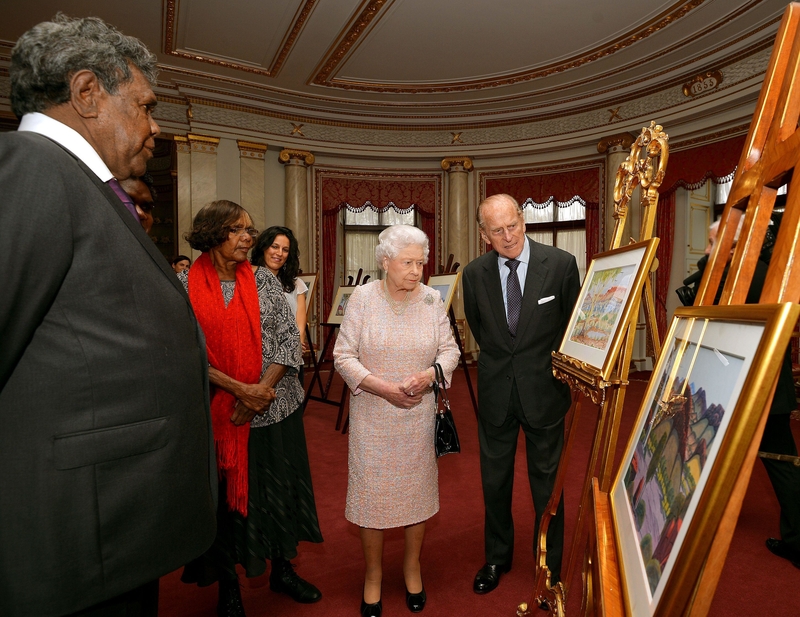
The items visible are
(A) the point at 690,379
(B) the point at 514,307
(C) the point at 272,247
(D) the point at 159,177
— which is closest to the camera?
(A) the point at 690,379

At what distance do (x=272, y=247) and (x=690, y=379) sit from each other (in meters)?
3.17

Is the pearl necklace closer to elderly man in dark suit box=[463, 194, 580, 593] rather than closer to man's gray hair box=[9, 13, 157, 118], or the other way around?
elderly man in dark suit box=[463, 194, 580, 593]

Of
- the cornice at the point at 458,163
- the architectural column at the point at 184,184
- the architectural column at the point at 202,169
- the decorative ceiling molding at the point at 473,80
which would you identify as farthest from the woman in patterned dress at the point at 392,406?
the cornice at the point at 458,163

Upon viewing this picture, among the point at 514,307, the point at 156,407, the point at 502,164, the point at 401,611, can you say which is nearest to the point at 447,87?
the point at 502,164

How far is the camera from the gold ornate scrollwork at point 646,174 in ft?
5.20

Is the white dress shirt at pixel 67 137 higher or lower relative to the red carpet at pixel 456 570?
higher

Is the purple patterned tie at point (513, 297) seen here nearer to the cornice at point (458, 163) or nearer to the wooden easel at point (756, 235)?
the wooden easel at point (756, 235)

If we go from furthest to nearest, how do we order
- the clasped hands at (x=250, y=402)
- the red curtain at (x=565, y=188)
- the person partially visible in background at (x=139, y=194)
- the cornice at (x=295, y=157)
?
the cornice at (x=295, y=157) < the red curtain at (x=565, y=188) < the clasped hands at (x=250, y=402) < the person partially visible in background at (x=139, y=194)

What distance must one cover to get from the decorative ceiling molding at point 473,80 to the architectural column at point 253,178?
146cm

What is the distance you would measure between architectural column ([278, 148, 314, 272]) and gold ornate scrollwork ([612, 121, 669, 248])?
7.24 meters

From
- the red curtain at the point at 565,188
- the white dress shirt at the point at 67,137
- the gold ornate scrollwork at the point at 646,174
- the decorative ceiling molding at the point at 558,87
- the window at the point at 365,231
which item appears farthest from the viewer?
the window at the point at 365,231

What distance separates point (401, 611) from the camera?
2.25 meters

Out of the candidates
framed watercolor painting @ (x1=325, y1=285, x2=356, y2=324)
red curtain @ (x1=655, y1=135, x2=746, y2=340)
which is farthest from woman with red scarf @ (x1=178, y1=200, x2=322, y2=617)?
red curtain @ (x1=655, y1=135, x2=746, y2=340)

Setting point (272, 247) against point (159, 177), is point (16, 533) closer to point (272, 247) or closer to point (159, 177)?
point (272, 247)
